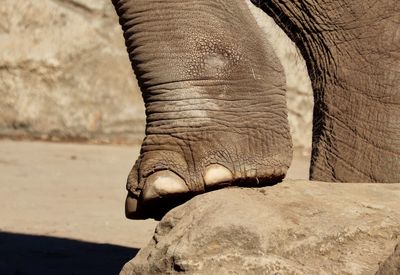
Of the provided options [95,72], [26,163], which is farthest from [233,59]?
[95,72]

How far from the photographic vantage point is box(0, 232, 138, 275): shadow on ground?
3.71 m

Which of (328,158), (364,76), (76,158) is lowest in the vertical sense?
(76,158)

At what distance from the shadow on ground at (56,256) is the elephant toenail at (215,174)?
0.99m

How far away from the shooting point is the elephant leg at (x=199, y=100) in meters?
2.72

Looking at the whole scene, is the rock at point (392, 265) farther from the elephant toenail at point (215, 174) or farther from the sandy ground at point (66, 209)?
the sandy ground at point (66, 209)

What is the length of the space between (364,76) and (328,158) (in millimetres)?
252

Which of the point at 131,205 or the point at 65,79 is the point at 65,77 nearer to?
the point at 65,79

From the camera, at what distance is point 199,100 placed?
2.75 meters

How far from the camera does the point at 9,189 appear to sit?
532 centimetres

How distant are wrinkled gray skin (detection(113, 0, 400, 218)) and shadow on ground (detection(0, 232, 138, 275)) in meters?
0.97

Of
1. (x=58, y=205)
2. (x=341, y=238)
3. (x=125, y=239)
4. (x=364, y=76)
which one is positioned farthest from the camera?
(x=58, y=205)

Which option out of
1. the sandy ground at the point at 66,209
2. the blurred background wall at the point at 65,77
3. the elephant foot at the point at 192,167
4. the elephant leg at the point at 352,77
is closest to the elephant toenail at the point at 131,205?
the elephant foot at the point at 192,167

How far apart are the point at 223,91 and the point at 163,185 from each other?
269 mm

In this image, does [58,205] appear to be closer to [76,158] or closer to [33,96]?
[76,158]
